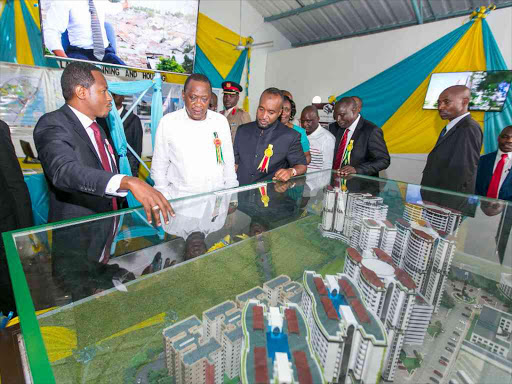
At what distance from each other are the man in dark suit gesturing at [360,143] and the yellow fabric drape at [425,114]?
298 centimetres

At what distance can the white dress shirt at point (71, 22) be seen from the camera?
368 centimetres

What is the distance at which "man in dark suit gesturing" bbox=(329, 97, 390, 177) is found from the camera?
211 cm

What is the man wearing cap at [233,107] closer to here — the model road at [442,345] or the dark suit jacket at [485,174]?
the dark suit jacket at [485,174]

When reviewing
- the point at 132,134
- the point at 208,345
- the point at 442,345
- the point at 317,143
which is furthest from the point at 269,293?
the point at 132,134

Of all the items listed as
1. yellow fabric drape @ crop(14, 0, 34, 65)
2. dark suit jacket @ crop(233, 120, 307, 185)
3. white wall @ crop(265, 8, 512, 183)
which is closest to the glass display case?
dark suit jacket @ crop(233, 120, 307, 185)

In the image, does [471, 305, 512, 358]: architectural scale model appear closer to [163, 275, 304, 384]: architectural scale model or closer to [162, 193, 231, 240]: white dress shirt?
[163, 275, 304, 384]: architectural scale model

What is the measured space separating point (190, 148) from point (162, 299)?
934mm

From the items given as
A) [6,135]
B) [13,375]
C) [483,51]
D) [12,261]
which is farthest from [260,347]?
[483,51]

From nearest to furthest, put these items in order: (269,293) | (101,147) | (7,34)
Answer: (269,293) → (101,147) → (7,34)

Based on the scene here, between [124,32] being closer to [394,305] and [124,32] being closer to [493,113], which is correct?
[394,305]

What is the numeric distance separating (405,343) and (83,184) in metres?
1.06

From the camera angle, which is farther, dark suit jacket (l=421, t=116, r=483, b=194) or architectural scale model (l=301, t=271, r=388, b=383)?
dark suit jacket (l=421, t=116, r=483, b=194)

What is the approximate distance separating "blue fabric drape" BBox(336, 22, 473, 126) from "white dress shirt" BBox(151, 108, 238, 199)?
14.9 ft

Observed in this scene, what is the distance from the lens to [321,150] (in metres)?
2.52
